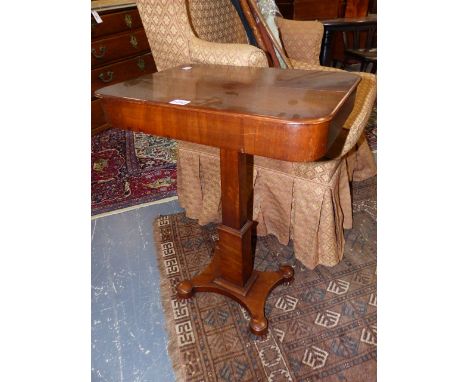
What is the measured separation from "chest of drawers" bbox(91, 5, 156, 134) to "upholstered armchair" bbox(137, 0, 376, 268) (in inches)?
49.6

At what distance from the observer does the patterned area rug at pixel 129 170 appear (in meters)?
2.07

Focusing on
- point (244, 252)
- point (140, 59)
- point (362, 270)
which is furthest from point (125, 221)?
point (140, 59)

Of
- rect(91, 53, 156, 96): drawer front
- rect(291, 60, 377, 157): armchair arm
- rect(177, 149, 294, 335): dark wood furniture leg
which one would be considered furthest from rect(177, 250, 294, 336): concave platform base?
rect(91, 53, 156, 96): drawer front

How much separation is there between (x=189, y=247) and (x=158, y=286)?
27 cm

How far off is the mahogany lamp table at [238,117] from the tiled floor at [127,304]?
6.9 inches

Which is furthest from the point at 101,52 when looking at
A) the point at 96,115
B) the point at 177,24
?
the point at 177,24

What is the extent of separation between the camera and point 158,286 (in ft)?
4.83

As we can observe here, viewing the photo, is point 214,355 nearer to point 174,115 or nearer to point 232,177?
point 232,177

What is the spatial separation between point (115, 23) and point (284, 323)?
249 cm

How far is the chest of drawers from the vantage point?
8.58ft

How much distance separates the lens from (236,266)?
1319mm

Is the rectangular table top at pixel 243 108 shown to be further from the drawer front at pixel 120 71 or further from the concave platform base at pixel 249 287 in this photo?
the drawer front at pixel 120 71

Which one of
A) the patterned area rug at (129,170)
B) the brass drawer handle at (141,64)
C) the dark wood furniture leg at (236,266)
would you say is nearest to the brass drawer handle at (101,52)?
the brass drawer handle at (141,64)

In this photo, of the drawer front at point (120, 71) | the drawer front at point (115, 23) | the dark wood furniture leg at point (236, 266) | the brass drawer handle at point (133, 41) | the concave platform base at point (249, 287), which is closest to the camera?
the dark wood furniture leg at point (236, 266)
